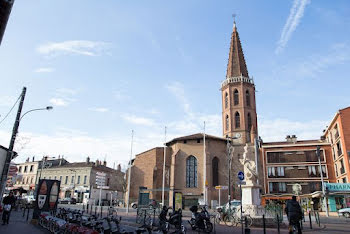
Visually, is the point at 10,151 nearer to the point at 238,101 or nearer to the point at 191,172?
the point at 191,172

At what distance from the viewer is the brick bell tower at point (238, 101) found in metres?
50.5

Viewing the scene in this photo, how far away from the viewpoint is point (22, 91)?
13.5 meters

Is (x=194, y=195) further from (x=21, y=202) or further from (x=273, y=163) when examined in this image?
(x=21, y=202)

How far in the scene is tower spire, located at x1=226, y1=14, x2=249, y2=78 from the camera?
183 feet

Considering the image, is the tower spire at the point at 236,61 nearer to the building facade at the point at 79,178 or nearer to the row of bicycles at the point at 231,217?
the building facade at the point at 79,178

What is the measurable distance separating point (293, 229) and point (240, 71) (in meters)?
49.5

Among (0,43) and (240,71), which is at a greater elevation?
(240,71)

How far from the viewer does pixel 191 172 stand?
4484 cm

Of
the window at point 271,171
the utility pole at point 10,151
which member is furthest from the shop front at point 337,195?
the utility pole at point 10,151

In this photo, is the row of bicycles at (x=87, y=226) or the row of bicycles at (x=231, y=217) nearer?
the row of bicycles at (x=87, y=226)

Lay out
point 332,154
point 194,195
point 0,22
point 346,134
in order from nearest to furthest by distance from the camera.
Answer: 1. point 0,22
2. point 346,134
3. point 332,154
4. point 194,195

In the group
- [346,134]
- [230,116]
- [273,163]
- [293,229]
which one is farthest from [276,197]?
[293,229]

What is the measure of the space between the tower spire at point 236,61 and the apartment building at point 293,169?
19.2 m

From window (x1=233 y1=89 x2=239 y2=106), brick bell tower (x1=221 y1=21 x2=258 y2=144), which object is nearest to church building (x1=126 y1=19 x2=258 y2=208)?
brick bell tower (x1=221 y1=21 x2=258 y2=144)
